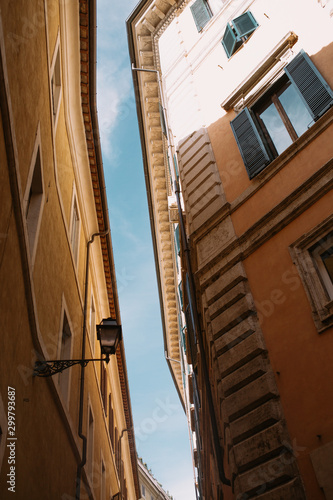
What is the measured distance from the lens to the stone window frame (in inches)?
230

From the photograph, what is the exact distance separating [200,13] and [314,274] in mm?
9825

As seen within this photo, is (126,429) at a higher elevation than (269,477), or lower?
higher

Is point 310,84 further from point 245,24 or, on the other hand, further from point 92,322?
point 92,322

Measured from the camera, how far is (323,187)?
661cm

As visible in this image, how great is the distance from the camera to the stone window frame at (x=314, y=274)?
19.2 ft

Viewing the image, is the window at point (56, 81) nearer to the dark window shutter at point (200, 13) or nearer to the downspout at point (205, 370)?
the downspout at point (205, 370)

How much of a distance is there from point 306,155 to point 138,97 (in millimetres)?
11084

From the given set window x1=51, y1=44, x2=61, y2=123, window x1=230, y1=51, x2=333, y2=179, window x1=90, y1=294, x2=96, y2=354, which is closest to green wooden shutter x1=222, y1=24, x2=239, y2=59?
window x1=230, y1=51, x2=333, y2=179

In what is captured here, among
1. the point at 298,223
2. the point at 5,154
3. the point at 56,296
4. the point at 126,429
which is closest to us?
the point at 5,154

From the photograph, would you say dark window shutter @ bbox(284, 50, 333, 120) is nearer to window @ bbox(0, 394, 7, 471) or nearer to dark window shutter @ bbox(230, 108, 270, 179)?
dark window shutter @ bbox(230, 108, 270, 179)

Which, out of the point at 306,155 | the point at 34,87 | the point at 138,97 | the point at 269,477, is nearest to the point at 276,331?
the point at 269,477

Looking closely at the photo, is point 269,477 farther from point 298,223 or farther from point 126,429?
point 126,429

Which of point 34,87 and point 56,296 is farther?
point 56,296

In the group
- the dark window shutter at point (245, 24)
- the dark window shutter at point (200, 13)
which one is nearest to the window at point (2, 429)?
the dark window shutter at point (245, 24)
